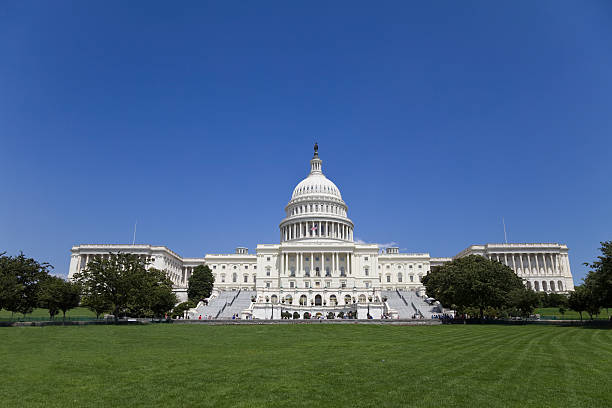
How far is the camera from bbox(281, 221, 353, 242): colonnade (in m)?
132

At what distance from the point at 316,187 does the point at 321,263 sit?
3317 cm

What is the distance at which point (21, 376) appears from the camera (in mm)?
16188

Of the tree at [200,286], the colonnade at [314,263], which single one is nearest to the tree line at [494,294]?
the colonnade at [314,263]

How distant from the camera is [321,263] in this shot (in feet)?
388

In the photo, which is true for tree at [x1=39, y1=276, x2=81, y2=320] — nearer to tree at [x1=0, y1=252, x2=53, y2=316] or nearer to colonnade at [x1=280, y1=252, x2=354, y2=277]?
tree at [x1=0, y1=252, x2=53, y2=316]

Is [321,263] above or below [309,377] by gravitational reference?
above

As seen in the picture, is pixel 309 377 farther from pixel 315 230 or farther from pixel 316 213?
pixel 316 213

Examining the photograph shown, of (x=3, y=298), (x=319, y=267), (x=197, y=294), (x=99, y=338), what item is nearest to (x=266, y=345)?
(x=99, y=338)

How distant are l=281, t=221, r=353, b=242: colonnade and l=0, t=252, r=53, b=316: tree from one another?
80544 millimetres

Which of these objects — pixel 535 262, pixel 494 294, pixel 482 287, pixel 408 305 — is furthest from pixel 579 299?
pixel 535 262

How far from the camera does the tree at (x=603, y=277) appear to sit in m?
45.2

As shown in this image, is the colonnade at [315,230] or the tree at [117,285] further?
the colonnade at [315,230]

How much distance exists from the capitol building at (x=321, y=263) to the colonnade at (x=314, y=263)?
0.27 meters

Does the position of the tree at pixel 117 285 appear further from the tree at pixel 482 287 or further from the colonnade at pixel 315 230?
the colonnade at pixel 315 230
